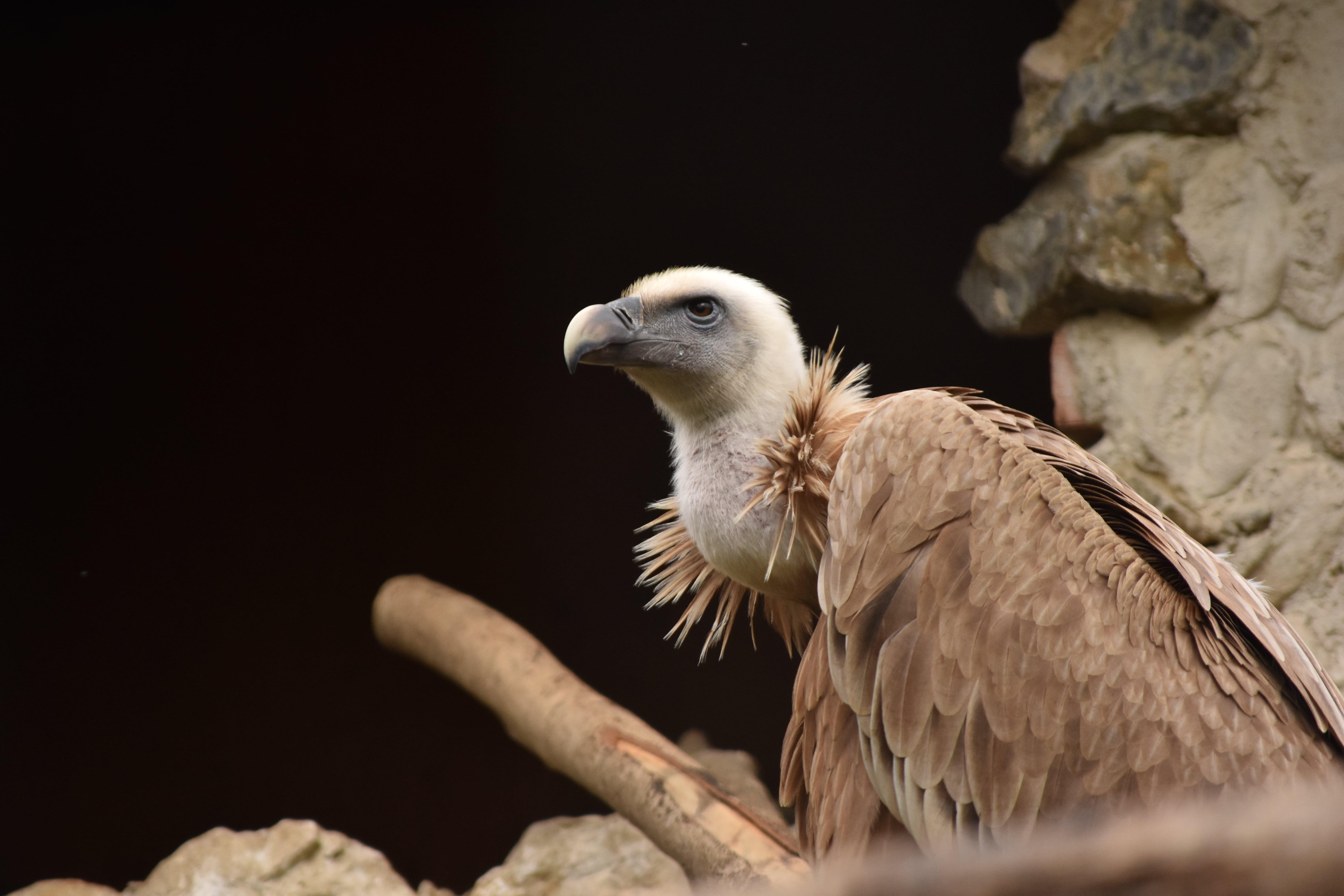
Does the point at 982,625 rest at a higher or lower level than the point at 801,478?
lower

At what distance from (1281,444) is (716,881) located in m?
2.13

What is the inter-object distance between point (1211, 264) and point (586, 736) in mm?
2420

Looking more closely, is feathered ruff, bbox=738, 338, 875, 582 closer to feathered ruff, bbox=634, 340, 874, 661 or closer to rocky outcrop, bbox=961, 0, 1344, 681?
feathered ruff, bbox=634, 340, 874, 661

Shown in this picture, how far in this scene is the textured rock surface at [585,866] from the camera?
11.5 feet

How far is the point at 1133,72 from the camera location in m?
3.12

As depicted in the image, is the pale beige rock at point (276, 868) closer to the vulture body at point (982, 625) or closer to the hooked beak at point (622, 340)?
the vulture body at point (982, 625)

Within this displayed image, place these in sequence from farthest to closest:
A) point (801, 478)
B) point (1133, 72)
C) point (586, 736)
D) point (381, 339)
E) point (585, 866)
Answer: point (381, 339) → point (585, 866) → point (1133, 72) → point (586, 736) → point (801, 478)

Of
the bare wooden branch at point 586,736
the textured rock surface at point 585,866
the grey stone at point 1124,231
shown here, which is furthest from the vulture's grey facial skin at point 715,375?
the textured rock surface at point 585,866

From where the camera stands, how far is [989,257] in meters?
3.50

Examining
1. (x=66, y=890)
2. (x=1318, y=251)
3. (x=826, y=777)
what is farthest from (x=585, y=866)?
(x=1318, y=251)

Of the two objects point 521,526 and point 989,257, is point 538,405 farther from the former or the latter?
point 989,257

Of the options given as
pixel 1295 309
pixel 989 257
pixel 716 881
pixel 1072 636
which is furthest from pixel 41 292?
pixel 1295 309

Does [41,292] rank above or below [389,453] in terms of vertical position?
above

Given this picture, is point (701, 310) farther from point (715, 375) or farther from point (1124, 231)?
point (1124, 231)
